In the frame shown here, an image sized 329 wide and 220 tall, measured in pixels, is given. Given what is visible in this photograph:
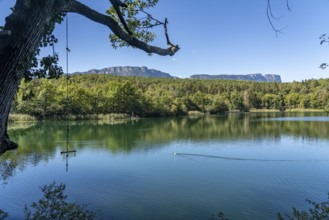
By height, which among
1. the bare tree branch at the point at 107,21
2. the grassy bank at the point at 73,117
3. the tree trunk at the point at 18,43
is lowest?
the grassy bank at the point at 73,117

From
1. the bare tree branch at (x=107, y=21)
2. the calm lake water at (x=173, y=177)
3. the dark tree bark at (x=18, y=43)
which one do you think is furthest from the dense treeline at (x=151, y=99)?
the calm lake water at (x=173, y=177)

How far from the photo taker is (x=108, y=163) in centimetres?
1925

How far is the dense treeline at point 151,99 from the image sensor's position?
2110 inches

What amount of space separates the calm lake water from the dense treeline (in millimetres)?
3950

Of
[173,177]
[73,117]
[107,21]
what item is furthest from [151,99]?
[107,21]

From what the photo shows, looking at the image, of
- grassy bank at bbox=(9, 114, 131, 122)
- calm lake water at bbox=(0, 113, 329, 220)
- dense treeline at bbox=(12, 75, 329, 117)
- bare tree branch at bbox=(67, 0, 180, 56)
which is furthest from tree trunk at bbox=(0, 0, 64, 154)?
grassy bank at bbox=(9, 114, 131, 122)

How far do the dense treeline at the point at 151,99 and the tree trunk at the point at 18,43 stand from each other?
191 centimetres

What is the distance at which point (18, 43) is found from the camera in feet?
6.95

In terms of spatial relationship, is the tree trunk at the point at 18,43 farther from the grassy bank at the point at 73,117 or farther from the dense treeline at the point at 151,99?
the grassy bank at the point at 73,117

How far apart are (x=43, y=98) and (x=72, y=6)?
177ft

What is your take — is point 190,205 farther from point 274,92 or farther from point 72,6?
point 274,92

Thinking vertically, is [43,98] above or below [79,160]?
above

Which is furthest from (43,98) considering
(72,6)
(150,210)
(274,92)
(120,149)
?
(274,92)

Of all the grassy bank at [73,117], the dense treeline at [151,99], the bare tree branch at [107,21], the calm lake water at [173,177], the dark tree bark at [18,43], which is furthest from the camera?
the dense treeline at [151,99]
